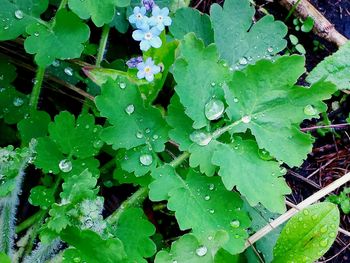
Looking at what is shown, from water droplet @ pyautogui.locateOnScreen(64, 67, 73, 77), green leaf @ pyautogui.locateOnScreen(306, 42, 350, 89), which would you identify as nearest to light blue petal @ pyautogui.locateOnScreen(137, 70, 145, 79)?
water droplet @ pyautogui.locateOnScreen(64, 67, 73, 77)

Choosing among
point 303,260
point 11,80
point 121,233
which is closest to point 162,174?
point 121,233

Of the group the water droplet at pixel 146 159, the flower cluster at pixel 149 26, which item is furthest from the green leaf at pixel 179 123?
the flower cluster at pixel 149 26


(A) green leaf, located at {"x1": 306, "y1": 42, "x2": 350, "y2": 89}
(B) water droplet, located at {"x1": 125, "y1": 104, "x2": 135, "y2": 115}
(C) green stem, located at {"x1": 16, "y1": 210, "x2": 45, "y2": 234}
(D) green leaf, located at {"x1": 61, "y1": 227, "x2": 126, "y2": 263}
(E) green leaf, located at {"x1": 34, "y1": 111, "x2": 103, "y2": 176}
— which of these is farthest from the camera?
(A) green leaf, located at {"x1": 306, "y1": 42, "x2": 350, "y2": 89}

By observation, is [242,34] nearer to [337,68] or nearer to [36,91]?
[337,68]

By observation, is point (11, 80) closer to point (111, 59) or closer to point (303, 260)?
point (111, 59)

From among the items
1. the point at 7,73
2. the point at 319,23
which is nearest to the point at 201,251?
the point at 7,73

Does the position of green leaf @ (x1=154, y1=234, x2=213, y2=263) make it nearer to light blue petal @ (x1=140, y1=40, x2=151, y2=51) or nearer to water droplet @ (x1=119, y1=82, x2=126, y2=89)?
water droplet @ (x1=119, y1=82, x2=126, y2=89)
